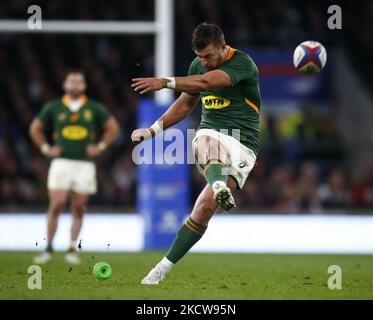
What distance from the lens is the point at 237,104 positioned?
822cm

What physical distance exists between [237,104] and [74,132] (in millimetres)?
3980

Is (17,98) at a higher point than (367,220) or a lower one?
higher

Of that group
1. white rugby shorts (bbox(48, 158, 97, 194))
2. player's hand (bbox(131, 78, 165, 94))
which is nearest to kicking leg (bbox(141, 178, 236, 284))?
player's hand (bbox(131, 78, 165, 94))

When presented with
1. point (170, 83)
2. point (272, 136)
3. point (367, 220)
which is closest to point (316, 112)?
point (272, 136)

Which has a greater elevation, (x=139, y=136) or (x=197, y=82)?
(x=197, y=82)

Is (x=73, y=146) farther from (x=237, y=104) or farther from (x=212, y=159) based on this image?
(x=212, y=159)

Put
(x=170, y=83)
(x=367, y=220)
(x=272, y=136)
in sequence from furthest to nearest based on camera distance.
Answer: (x=272, y=136)
(x=367, y=220)
(x=170, y=83)

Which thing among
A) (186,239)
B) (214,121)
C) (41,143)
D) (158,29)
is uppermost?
(158,29)

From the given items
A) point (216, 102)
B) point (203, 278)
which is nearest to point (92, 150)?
point (203, 278)

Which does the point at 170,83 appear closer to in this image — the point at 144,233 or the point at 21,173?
the point at 144,233

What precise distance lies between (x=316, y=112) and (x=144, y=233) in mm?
8878

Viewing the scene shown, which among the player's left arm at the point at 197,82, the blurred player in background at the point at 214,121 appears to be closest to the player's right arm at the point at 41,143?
the blurred player in background at the point at 214,121

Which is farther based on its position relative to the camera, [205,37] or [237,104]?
[237,104]
